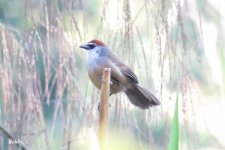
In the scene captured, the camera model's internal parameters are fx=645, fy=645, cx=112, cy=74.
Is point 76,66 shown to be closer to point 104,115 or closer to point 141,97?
point 104,115

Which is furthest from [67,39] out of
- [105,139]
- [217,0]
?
[105,139]

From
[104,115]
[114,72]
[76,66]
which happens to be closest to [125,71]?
[114,72]

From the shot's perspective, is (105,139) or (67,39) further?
(67,39)

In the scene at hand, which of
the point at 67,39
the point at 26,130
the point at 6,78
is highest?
the point at 67,39

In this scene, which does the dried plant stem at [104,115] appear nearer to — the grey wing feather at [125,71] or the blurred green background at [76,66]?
the blurred green background at [76,66]

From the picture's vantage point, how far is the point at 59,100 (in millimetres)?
1727

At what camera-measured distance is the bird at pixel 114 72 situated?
2.34m

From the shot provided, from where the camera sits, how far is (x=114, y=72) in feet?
8.22

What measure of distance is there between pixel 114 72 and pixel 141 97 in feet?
0.75

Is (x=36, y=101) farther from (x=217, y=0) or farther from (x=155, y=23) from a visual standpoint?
(x=217, y=0)

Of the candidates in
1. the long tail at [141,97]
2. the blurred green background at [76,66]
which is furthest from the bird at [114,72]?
the blurred green background at [76,66]

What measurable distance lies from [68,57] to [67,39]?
0.07 meters

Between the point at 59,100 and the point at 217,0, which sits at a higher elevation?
the point at 217,0

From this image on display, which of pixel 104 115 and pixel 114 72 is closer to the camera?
pixel 104 115
